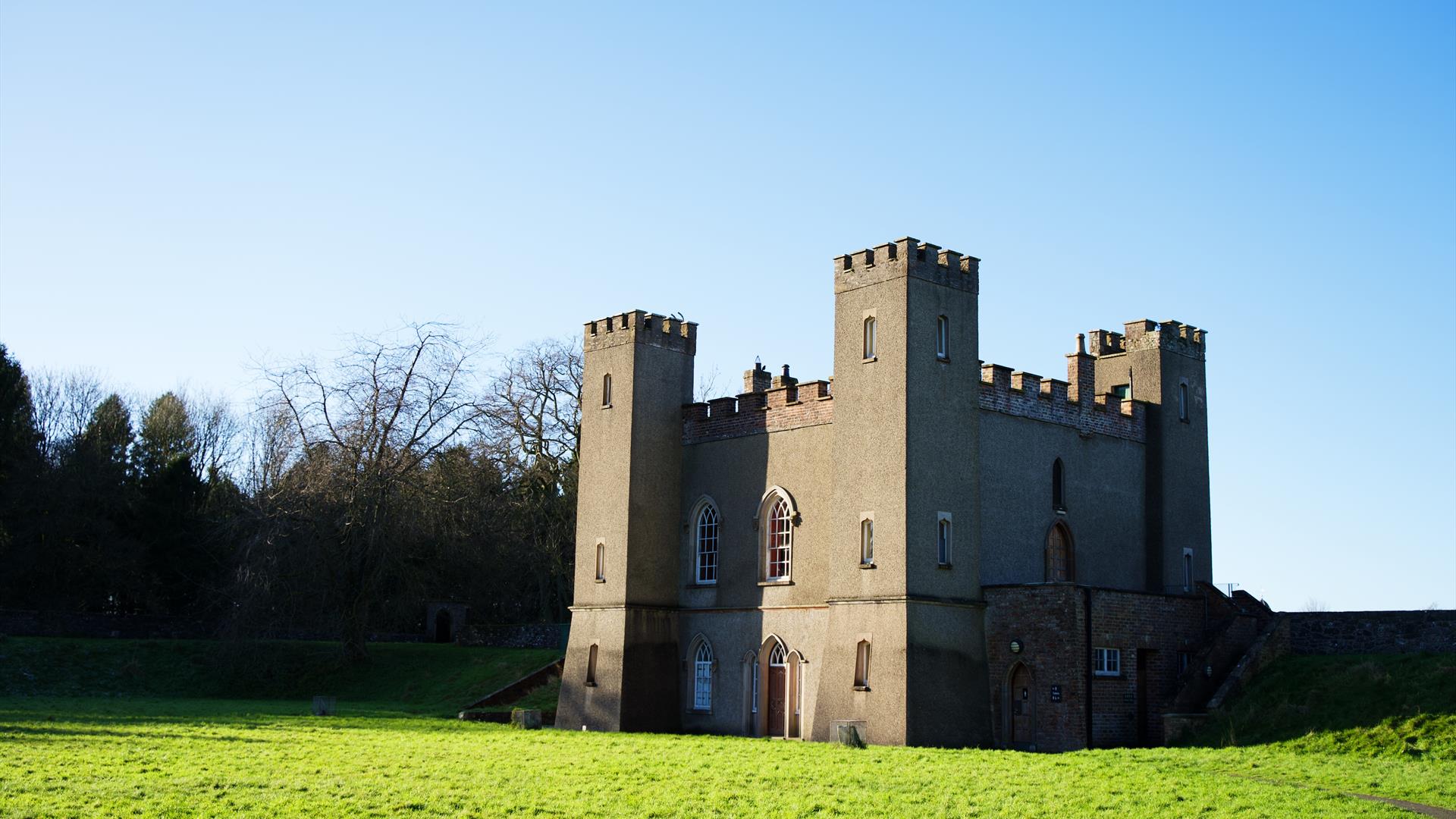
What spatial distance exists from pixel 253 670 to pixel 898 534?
975 inches

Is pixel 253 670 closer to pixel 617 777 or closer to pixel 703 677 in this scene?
pixel 703 677

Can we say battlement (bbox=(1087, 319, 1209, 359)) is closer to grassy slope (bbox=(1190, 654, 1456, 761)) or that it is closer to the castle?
the castle

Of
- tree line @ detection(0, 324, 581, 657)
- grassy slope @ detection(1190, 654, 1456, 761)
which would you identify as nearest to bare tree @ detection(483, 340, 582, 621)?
tree line @ detection(0, 324, 581, 657)

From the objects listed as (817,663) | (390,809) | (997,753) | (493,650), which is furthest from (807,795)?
(493,650)

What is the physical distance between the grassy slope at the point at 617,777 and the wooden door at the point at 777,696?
171 inches

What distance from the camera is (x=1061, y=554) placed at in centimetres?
3167

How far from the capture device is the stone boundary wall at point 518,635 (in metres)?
44.7

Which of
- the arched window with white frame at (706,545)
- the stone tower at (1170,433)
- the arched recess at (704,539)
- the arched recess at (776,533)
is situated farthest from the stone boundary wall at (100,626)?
the stone tower at (1170,433)

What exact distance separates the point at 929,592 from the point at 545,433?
28.4 meters

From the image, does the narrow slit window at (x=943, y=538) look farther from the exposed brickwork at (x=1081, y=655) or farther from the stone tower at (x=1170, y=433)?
the stone tower at (x=1170, y=433)

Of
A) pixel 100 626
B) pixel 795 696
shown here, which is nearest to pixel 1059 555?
pixel 795 696

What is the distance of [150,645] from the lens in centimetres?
4681

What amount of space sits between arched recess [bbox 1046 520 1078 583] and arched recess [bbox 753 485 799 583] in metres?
5.65

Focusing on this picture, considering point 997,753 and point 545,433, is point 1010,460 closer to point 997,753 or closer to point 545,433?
point 997,753
